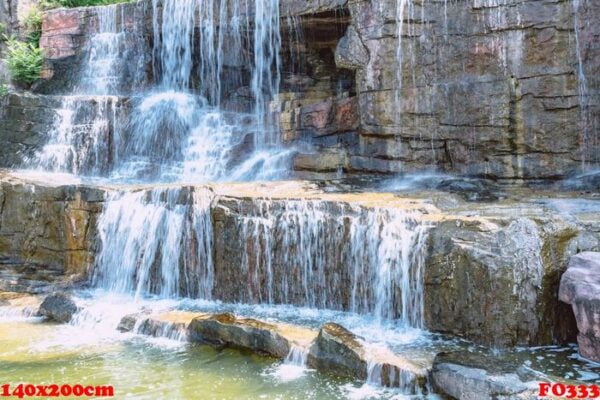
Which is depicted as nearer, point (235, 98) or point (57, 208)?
point (57, 208)

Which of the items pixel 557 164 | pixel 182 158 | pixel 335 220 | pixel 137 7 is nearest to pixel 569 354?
pixel 335 220

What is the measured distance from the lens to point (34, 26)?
14.5 metres

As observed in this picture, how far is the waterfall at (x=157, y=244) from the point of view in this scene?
8.34m

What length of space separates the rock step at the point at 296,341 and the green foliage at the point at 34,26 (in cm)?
1006

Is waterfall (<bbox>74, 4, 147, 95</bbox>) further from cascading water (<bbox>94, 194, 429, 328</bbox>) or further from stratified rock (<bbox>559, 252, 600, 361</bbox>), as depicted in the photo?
stratified rock (<bbox>559, 252, 600, 361</bbox>)

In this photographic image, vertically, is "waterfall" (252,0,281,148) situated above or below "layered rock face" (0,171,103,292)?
above

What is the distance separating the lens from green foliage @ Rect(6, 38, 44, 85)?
13391mm

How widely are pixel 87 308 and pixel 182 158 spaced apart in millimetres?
4995

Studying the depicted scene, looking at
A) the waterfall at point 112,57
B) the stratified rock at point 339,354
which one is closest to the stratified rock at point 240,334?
the stratified rock at point 339,354

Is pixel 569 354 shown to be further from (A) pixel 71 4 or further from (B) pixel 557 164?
(A) pixel 71 4

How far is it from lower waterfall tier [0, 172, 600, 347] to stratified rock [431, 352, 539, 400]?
1.08 metres

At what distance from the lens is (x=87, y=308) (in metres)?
7.64

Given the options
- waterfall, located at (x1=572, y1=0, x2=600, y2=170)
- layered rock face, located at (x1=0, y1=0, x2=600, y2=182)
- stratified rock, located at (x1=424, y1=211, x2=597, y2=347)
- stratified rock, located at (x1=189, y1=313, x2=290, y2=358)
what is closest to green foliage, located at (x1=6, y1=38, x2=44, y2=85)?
layered rock face, located at (x1=0, y1=0, x2=600, y2=182)

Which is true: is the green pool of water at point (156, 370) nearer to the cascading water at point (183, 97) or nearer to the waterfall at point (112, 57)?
the cascading water at point (183, 97)
